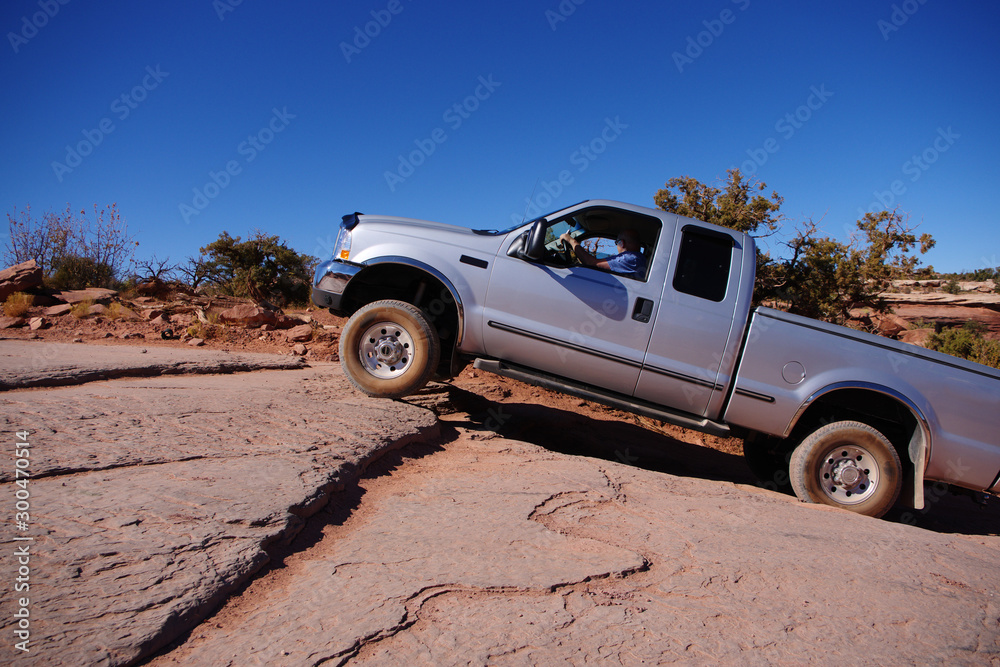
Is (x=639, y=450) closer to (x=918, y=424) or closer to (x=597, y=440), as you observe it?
(x=597, y=440)

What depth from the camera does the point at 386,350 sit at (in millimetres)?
5066

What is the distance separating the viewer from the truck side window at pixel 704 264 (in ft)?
15.8

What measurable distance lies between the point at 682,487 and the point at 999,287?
2021cm

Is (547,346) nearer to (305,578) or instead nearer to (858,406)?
(858,406)

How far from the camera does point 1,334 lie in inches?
351

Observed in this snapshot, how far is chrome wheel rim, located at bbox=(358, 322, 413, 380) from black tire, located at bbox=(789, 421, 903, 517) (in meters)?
3.36

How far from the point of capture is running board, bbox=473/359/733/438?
475 centimetres

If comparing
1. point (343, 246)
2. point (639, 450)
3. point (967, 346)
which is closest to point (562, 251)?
point (343, 246)

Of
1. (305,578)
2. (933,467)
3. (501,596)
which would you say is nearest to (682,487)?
(933,467)

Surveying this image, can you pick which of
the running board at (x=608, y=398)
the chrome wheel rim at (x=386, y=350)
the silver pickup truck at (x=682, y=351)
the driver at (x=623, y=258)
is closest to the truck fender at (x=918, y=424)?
the silver pickup truck at (x=682, y=351)

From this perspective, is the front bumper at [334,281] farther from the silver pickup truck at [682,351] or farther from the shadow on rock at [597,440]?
the shadow on rock at [597,440]

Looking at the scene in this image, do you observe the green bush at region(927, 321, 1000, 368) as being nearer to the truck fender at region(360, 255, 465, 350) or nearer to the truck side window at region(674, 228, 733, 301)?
the truck side window at region(674, 228, 733, 301)

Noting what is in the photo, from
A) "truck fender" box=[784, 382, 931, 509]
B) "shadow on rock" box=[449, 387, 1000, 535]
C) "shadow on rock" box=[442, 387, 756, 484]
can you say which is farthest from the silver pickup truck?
"shadow on rock" box=[442, 387, 756, 484]

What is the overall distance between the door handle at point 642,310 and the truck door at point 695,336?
7cm
